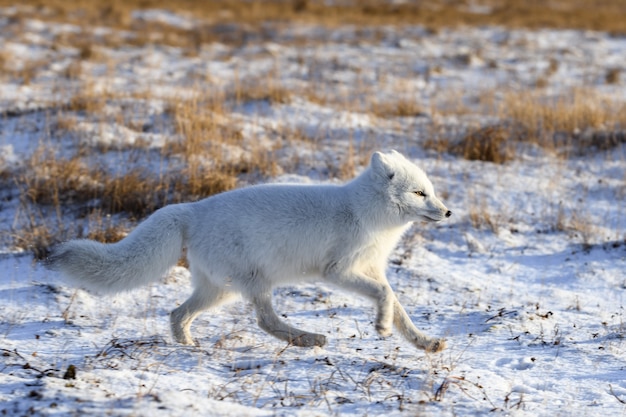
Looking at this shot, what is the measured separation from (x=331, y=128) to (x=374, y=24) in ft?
41.7

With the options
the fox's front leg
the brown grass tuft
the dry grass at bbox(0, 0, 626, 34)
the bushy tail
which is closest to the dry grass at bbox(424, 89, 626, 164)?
the brown grass tuft

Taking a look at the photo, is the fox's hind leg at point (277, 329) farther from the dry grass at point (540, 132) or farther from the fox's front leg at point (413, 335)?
the dry grass at point (540, 132)

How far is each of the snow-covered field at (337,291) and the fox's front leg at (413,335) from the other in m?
0.10

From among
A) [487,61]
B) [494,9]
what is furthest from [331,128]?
[494,9]

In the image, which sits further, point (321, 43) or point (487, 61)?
point (321, 43)

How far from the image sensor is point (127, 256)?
438 centimetres

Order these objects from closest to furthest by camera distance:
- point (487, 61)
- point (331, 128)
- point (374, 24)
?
point (331, 128) < point (487, 61) < point (374, 24)

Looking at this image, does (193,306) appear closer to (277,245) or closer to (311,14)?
(277,245)

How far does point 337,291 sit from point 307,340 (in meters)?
1.58

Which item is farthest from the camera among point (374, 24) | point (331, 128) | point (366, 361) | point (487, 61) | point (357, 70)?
point (374, 24)

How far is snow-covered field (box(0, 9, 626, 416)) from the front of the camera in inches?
153

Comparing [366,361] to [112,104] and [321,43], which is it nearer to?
[112,104]

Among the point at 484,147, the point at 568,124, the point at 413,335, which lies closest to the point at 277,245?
the point at 413,335

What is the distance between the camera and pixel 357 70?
1572cm
